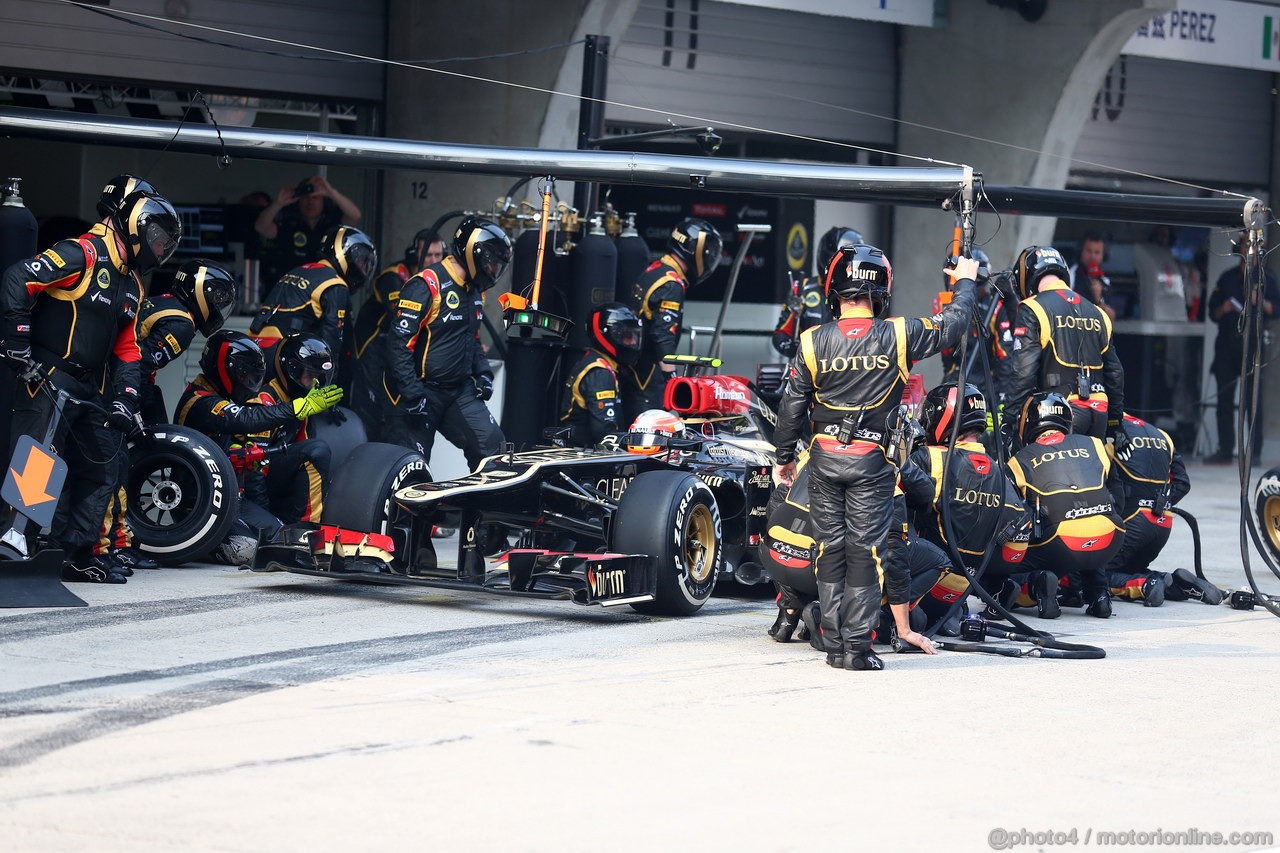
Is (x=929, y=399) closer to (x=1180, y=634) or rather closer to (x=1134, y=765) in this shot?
(x=1180, y=634)

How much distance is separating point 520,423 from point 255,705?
6.07 metres

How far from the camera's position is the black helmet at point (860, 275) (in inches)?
321

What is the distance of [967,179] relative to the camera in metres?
9.27

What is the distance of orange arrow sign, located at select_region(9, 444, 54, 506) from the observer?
357 inches

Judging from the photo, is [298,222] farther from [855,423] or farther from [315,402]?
[855,423]

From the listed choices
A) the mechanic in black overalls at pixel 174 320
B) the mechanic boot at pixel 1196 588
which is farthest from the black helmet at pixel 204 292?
the mechanic boot at pixel 1196 588

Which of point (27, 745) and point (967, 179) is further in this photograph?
point (967, 179)

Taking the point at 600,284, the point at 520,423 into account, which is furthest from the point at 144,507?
the point at 600,284

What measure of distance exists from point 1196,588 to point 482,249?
4.91 metres

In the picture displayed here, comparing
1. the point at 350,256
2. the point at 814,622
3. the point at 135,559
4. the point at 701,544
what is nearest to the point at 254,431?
the point at 135,559

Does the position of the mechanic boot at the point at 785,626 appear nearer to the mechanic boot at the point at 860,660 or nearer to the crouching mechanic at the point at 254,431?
the mechanic boot at the point at 860,660

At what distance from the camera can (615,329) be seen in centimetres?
1168

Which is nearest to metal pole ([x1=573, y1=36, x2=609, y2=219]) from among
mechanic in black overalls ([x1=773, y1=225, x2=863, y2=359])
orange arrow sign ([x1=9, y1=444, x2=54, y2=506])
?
mechanic in black overalls ([x1=773, y1=225, x2=863, y2=359])

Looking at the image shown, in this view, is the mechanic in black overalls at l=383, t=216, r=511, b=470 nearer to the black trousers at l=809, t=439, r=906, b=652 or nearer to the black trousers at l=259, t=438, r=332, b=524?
the black trousers at l=259, t=438, r=332, b=524
